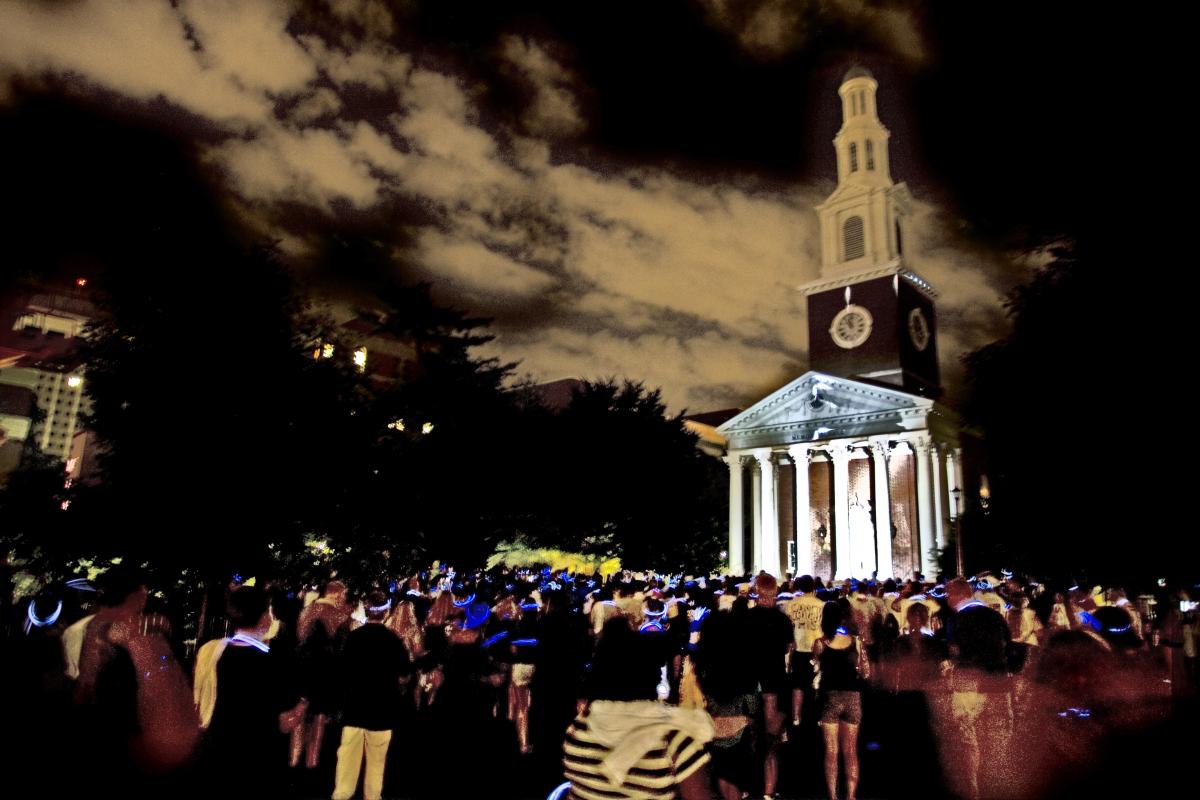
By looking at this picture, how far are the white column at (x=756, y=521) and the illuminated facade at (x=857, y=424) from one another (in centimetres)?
7

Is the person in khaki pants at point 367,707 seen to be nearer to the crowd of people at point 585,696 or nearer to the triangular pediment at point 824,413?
the crowd of people at point 585,696

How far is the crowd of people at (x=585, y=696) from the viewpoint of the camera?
490cm

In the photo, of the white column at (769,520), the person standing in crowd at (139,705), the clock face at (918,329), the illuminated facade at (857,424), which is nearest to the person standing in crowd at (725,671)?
the person standing in crowd at (139,705)

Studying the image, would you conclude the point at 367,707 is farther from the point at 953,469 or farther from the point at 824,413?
the point at 953,469

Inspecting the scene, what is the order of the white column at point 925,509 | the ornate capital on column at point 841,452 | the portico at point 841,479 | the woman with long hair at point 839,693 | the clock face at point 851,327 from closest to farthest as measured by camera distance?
the woman with long hair at point 839,693 < the white column at point 925,509 < the portico at point 841,479 < the ornate capital on column at point 841,452 < the clock face at point 851,327

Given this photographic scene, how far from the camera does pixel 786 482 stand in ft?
136

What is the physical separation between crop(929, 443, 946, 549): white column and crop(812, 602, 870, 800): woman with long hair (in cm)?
3112

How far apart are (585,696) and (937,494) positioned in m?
35.2

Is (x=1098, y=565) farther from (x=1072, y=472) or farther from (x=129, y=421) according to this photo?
(x=129, y=421)

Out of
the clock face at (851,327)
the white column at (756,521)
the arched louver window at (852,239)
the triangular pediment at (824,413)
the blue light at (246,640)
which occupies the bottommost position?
the blue light at (246,640)

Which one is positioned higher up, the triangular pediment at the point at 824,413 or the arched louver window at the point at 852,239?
the arched louver window at the point at 852,239

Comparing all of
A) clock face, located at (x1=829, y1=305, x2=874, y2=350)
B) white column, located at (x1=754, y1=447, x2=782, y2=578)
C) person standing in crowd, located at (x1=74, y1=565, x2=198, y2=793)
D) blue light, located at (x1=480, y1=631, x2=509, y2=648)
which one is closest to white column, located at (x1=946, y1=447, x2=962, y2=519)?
clock face, located at (x1=829, y1=305, x2=874, y2=350)

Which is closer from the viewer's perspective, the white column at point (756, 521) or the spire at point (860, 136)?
the white column at point (756, 521)

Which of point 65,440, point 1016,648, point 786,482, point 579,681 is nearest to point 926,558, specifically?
point 786,482
